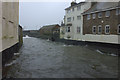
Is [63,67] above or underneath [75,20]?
underneath

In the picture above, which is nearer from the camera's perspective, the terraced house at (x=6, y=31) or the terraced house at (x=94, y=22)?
the terraced house at (x=6, y=31)

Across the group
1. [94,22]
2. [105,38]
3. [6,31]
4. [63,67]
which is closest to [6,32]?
[6,31]

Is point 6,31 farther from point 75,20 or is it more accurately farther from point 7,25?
point 75,20

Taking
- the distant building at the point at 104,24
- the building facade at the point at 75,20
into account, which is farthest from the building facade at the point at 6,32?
the building facade at the point at 75,20

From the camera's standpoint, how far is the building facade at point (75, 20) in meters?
28.0

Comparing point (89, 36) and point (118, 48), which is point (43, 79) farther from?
point (89, 36)

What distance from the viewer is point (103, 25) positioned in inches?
852

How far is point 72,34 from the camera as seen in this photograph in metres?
30.9

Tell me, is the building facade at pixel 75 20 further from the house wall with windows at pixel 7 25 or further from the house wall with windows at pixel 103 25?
the house wall with windows at pixel 7 25

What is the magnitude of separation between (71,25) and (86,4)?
21.7ft

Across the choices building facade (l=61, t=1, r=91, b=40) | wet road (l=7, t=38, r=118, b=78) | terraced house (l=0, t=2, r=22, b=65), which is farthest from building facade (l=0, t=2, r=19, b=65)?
building facade (l=61, t=1, r=91, b=40)

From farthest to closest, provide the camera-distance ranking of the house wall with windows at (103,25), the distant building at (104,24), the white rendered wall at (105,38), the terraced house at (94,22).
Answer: the terraced house at (94,22), the distant building at (104,24), the house wall with windows at (103,25), the white rendered wall at (105,38)

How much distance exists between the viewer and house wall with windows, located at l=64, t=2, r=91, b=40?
28.0 metres

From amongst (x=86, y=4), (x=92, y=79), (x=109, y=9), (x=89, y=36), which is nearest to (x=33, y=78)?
(x=92, y=79)
